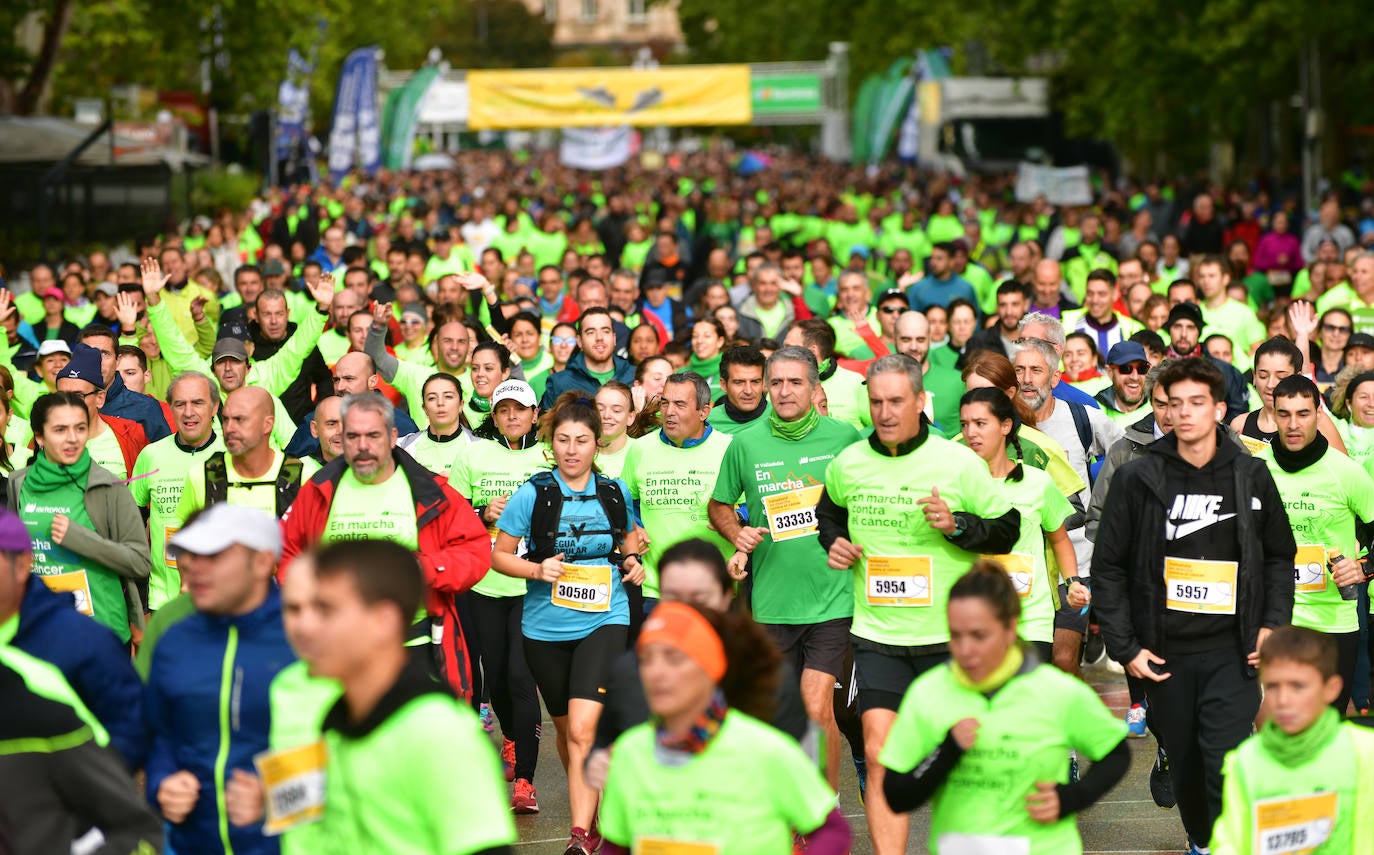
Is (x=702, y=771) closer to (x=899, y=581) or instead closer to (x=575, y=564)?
(x=899, y=581)

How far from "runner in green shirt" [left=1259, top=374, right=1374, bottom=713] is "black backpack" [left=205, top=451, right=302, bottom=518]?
3.70 metres

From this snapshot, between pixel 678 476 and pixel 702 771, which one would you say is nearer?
pixel 702 771

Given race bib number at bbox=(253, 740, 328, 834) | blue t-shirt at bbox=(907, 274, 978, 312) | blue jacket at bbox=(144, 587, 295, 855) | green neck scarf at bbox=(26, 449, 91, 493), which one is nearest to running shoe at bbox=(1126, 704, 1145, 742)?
green neck scarf at bbox=(26, 449, 91, 493)

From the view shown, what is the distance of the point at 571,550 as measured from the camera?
8.30 meters

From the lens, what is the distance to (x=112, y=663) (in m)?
5.22

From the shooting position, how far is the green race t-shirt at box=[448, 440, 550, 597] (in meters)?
9.20

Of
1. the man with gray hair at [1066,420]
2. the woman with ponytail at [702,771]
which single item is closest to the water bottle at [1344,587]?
the man with gray hair at [1066,420]

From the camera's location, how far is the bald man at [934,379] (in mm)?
11273

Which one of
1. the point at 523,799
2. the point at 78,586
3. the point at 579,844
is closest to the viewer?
the point at 579,844

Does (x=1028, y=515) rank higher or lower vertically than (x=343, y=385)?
lower

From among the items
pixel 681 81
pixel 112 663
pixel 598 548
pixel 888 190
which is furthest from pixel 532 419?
pixel 681 81

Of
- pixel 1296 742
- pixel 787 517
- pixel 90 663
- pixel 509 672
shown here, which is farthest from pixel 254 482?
pixel 1296 742

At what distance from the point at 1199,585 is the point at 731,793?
9.10ft

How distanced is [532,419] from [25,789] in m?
4.70
